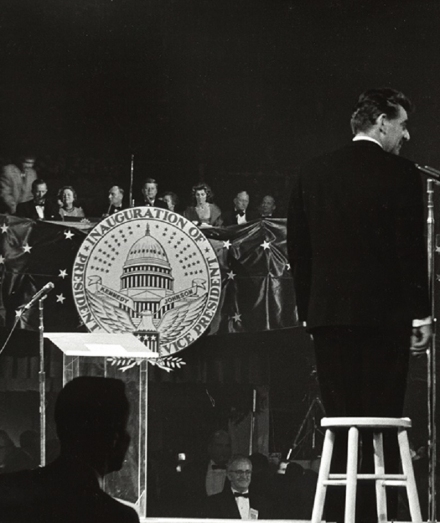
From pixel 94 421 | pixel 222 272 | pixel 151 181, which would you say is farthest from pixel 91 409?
pixel 151 181

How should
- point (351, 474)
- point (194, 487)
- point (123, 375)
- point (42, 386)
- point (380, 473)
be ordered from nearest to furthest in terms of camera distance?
point (351, 474) < point (380, 473) < point (123, 375) < point (42, 386) < point (194, 487)

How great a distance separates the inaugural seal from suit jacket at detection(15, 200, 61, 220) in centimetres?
29

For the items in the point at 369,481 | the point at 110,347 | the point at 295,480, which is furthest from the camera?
the point at 295,480

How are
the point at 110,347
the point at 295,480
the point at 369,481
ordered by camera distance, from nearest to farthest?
the point at 369,481 → the point at 110,347 → the point at 295,480

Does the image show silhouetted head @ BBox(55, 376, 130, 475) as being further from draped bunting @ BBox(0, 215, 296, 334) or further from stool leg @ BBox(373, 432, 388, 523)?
draped bunting @ BBox(0, 215, 296, 334)

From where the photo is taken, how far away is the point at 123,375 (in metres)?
5.81

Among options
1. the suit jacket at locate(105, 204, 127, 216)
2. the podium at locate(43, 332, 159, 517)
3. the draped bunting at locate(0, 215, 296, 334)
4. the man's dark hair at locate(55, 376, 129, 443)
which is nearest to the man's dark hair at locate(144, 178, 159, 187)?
the suit jacket at locate(105, 204, 127, 216)

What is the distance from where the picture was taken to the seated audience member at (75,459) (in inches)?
87.8

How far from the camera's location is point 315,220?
3.30 m

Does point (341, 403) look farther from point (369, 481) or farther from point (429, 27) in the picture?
point (429, 27)

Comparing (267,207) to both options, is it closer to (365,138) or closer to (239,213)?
(239,213)

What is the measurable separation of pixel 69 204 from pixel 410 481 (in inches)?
151

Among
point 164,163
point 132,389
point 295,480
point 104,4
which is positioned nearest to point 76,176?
point 164,163

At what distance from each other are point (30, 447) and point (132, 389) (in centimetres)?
98
